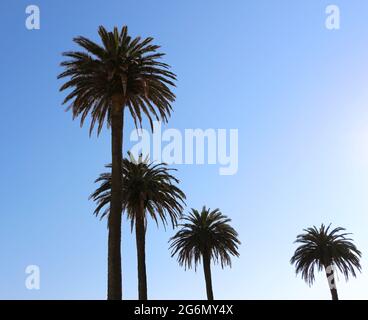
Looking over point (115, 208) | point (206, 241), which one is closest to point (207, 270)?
point (206, 241)

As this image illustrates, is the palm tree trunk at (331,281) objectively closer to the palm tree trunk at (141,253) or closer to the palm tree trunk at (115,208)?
the palm tree trunk at (141,253)

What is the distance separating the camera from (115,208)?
29.6 m

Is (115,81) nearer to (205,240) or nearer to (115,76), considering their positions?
(115,76)

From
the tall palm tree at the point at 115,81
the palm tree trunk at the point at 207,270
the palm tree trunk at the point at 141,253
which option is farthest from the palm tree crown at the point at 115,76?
the palm tree trunk at the point at 207,270

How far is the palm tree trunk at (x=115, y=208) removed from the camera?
28.0 m

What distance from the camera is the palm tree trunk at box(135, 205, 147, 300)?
137 ft

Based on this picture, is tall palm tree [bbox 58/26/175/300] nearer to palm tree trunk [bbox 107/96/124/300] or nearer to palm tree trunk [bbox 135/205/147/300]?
palm tree trunk [bbox 107/96/124/300]

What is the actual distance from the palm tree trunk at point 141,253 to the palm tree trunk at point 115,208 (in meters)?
12.0

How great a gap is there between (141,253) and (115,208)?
13795mm
